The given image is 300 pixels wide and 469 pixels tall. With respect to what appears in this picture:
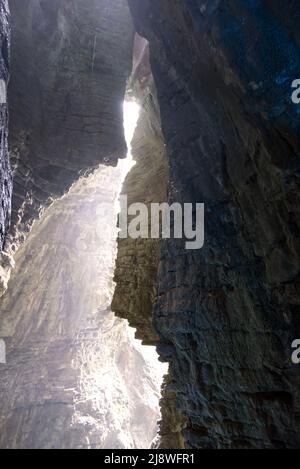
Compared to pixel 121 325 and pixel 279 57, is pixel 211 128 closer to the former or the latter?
pixel 279 57

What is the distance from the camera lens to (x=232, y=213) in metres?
4.29

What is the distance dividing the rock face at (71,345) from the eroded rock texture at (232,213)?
1140 centimetres

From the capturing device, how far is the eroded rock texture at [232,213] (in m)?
2.99

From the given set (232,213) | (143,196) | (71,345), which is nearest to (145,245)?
(143,196)

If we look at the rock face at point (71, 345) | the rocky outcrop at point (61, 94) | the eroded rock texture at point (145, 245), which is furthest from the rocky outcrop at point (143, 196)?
the rock face at point (71, 345)

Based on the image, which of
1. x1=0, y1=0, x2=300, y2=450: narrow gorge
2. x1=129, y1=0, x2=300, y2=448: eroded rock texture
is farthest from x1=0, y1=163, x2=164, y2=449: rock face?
x1=129, y1=0, x2=300, y2=448: eroded rock texture

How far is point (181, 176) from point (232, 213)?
1.20m

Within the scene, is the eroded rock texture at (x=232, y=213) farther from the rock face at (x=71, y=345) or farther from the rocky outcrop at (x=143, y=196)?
the rock face at (x=71, y=345)

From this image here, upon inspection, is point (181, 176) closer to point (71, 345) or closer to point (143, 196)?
point (143, 196)

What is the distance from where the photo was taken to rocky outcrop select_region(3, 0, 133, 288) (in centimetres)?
786

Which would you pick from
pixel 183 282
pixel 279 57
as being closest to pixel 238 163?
pixel 279 57

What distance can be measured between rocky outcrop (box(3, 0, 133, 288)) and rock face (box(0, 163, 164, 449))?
7.37 metres

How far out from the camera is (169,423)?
8.26 m

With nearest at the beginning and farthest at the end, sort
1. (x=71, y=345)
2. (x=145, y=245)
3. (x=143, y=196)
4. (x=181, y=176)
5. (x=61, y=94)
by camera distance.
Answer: (x=181, y=176) < (x=145, y=245) < (x=61, y=94) < (x=143, y=196) < (x=71, y=345)
